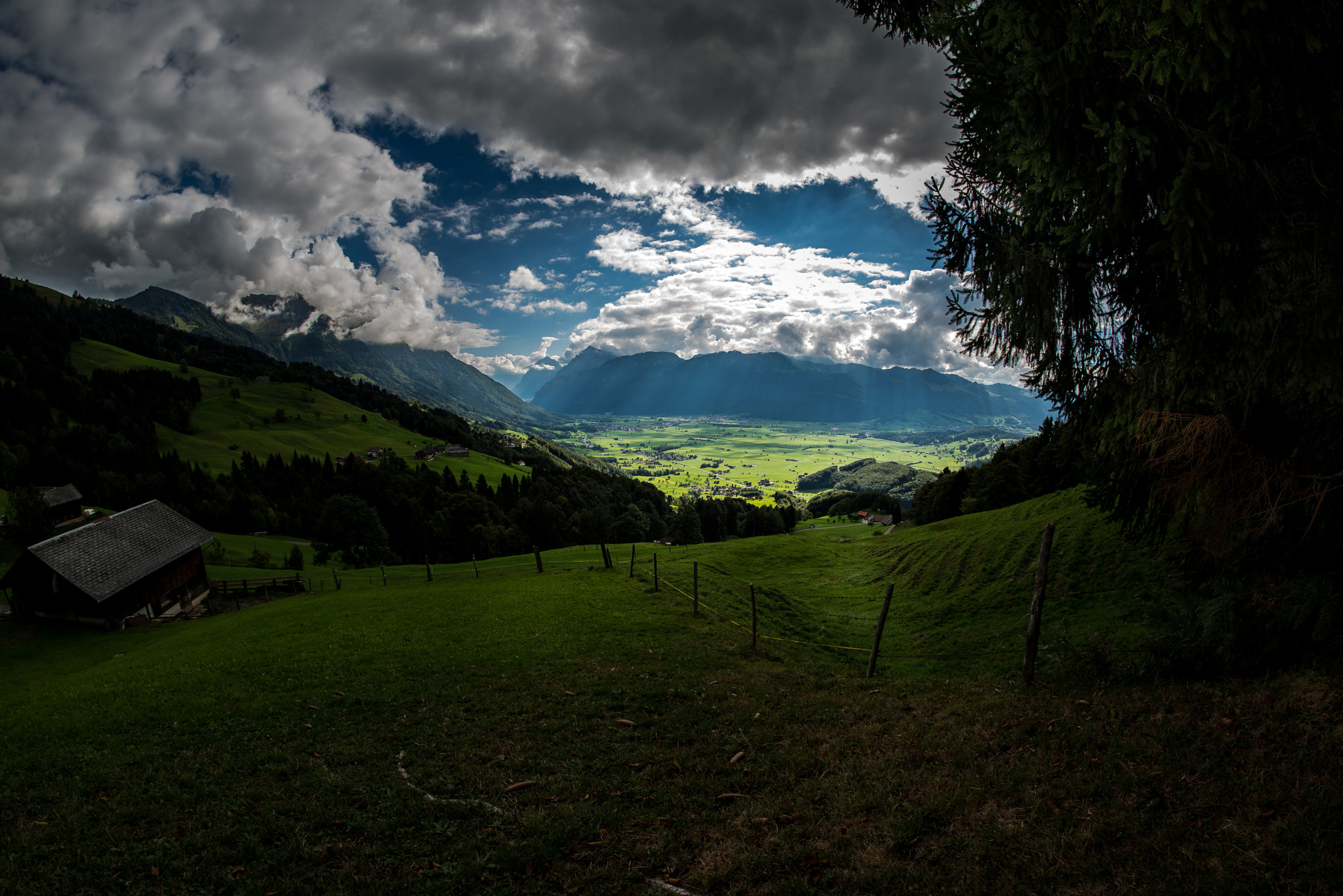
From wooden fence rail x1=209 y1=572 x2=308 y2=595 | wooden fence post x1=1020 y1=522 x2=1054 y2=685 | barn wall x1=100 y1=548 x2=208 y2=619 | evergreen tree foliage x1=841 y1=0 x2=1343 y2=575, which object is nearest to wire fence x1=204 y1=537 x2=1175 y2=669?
wooden fence post x1=1020 y1=522 x2=1054 y2=685

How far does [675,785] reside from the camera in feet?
26.4

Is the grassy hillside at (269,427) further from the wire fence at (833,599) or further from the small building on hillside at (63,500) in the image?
the wire fence at (833,599)

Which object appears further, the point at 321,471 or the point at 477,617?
the point at 321,471

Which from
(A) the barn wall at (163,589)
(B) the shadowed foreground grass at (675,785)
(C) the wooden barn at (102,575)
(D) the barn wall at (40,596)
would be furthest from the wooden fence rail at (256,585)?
(B) the shadowed foreground grass at (675,785)

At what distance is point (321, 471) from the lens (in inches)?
4368

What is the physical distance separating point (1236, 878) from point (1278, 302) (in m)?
6.69

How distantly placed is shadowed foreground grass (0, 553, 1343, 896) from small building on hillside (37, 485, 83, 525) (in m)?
83.7

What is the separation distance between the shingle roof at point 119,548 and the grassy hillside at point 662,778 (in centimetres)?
2395

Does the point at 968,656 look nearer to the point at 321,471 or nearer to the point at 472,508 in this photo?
the point at 472,508

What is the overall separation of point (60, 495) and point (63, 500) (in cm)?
101

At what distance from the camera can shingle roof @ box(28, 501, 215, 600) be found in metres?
32.1

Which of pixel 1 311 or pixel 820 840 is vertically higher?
pixel 1 311

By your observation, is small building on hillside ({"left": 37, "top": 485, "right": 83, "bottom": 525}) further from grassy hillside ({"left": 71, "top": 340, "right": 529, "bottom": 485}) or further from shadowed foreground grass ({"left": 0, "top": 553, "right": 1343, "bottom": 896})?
shadowed foreground grass ({"left": 0, "top": 553, "right": 1343, "bottom": 896})

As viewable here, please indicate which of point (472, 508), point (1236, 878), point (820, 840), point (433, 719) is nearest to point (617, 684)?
point (433, 719)
